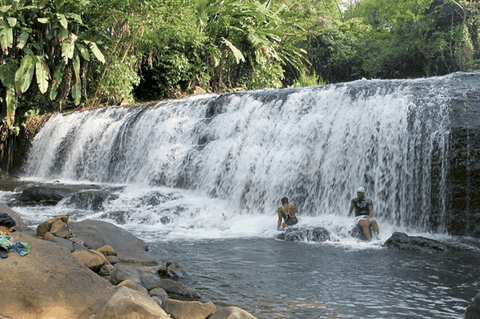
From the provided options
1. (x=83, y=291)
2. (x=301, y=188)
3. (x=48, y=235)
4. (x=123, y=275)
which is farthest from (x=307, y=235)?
(x=83, y=291)

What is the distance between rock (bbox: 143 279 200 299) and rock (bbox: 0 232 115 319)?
668mm

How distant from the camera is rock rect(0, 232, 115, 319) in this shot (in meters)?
3.62

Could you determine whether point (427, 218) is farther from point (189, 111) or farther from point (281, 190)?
point (189, 111)

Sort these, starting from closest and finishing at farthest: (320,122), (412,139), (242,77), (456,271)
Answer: (456,271) → (412,139) → (320,122) → (242,77)

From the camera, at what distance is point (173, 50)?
20500 millimetres

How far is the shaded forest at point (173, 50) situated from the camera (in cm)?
1703

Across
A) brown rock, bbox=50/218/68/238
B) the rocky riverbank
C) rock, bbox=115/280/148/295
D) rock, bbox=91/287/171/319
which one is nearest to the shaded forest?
brown rock, bbox=50/218/68/238

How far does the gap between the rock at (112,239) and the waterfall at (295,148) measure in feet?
13.8

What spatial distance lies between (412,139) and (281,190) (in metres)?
2.96

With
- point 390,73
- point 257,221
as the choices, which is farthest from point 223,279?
point 390,73

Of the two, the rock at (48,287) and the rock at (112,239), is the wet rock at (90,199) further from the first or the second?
the rock at (48,287)

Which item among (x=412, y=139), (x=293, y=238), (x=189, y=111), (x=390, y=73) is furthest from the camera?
(x=390, y=73)

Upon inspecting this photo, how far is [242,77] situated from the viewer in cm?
2217

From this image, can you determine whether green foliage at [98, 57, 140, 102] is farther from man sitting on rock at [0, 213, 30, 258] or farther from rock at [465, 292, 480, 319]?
rock at [465, 292, 480, 319]
